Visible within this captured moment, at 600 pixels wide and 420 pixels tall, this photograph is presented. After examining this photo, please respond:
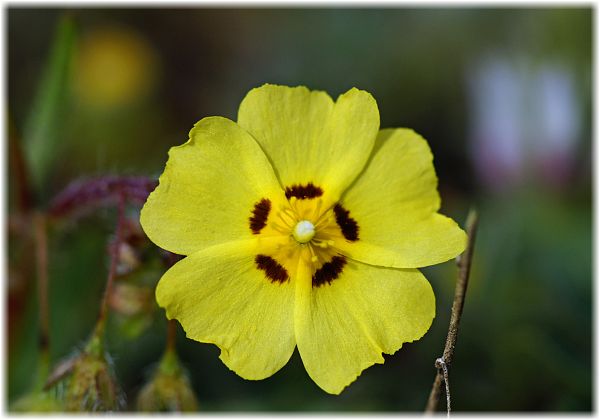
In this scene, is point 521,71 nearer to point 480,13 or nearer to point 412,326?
point 480,13

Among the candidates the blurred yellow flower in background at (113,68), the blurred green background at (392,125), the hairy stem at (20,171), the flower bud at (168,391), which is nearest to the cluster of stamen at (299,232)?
the flower bud at (168,391)

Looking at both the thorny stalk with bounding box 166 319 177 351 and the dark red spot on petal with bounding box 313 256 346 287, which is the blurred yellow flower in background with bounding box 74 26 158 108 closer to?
the thorny stalk with bounding box 166 319 177 351

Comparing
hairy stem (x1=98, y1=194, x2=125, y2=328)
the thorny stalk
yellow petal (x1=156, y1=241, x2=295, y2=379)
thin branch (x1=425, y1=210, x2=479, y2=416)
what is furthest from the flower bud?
thin branch (x1=425, y1=210, x2=479, y2=416)

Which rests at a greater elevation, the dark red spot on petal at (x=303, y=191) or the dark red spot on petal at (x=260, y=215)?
the dark red spot on petal at (x=303, y=191)

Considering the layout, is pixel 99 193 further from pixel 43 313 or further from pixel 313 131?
pixel 313 131

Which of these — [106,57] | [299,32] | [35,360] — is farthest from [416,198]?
[106,57]

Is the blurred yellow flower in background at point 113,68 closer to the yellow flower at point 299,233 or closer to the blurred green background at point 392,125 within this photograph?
the blurred green background at point 392,125
